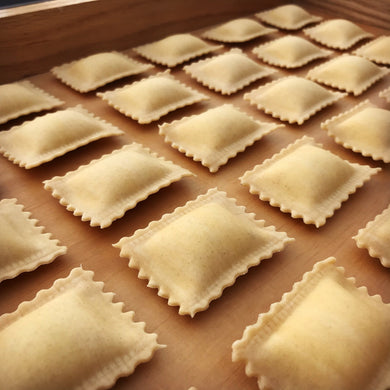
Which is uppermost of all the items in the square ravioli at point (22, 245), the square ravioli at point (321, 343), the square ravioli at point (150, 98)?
the square ravioli at point (150, 98)

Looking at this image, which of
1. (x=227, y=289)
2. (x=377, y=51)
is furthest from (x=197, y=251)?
(x=377, y=51)

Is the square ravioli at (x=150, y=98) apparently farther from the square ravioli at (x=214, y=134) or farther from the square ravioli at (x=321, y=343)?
the square ravioli at (x=321, y=343)

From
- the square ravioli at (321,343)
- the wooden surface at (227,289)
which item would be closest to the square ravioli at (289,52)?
the wooden surface at (227,289)

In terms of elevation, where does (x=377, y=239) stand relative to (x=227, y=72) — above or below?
below

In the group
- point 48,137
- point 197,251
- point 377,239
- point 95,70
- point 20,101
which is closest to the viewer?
point 197,251

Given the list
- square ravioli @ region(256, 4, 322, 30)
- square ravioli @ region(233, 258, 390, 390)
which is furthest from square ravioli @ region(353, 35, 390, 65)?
square ravioli @ region(233, 258, 390, 390)

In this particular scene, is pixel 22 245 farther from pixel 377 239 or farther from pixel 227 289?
pixel 377 239

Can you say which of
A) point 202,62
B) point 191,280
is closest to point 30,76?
point 202,62
